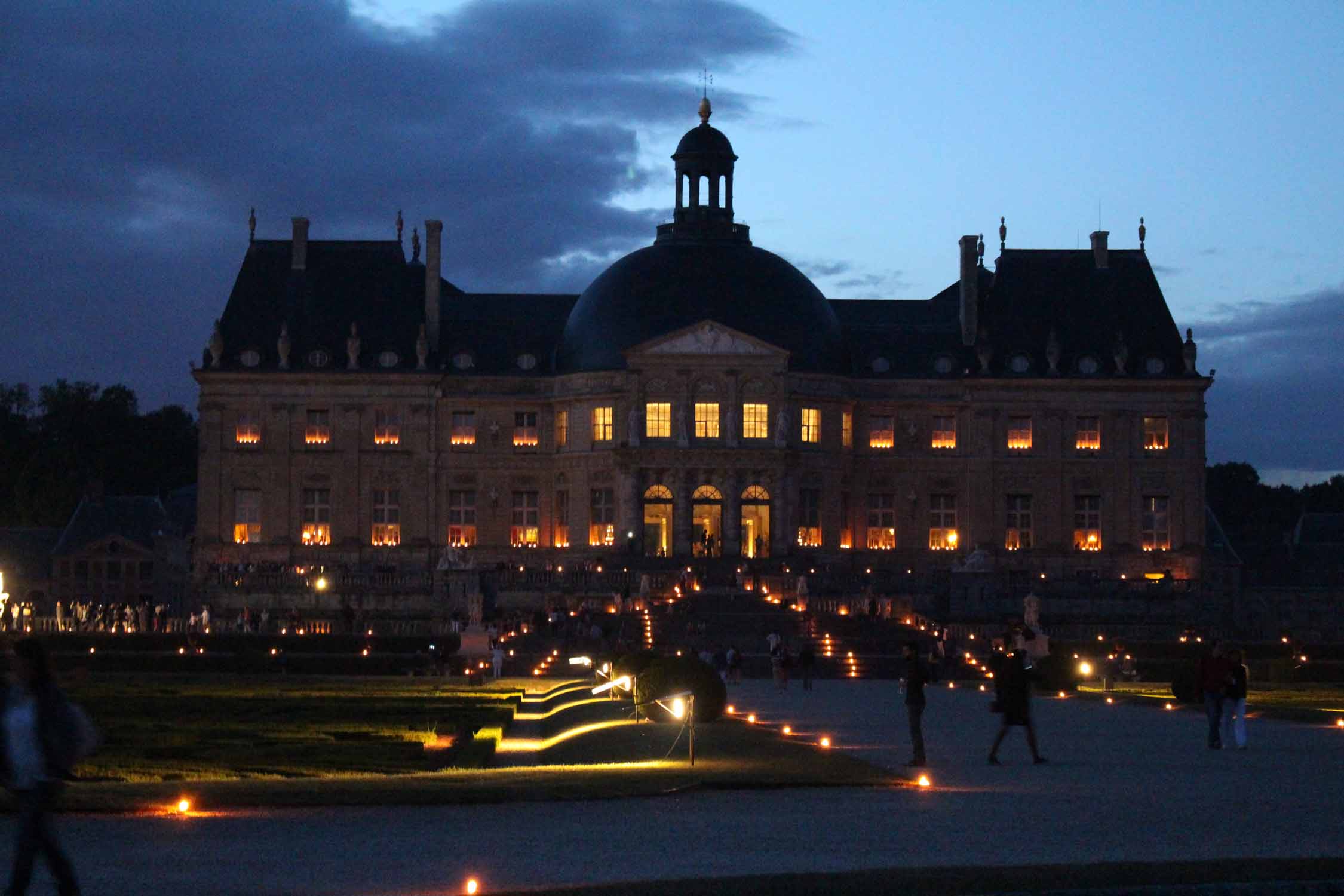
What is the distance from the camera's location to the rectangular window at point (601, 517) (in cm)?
8481

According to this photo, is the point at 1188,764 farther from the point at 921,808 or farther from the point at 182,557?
the point at 182,557

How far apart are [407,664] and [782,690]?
32.8ft

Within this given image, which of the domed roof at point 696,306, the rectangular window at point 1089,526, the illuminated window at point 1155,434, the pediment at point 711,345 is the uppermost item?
the domed roof at point 696,306

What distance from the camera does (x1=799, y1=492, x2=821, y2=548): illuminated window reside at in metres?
85.0

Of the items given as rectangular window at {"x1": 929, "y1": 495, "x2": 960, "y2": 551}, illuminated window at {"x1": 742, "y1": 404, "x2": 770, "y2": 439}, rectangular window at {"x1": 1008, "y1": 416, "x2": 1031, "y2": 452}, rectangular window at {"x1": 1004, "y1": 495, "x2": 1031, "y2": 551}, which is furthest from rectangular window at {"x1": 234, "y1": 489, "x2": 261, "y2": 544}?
rectangular window at {"x1": 1008, "y1": 416, "x2": 1031, "y2": 452}

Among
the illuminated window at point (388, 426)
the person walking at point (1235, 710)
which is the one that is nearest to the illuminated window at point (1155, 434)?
the illuminated window at point (388, 426)

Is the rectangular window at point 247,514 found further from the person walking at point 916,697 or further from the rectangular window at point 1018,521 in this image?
the person walking at point 916,697

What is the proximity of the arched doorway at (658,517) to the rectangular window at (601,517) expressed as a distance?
152cm

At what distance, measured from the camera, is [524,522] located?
87375 millimetres

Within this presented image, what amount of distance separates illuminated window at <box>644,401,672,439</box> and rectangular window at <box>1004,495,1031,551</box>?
47.3 ft

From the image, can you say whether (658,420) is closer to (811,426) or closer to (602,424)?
(602,424)

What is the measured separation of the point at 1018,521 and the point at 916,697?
6080 centimetres

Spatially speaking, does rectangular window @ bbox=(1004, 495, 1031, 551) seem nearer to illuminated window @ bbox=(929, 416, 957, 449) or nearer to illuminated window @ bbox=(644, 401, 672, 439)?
illuminated window @ bbox=(929, 416, 957, 449)

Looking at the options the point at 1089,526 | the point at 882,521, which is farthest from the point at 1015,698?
the point at 1089,526
